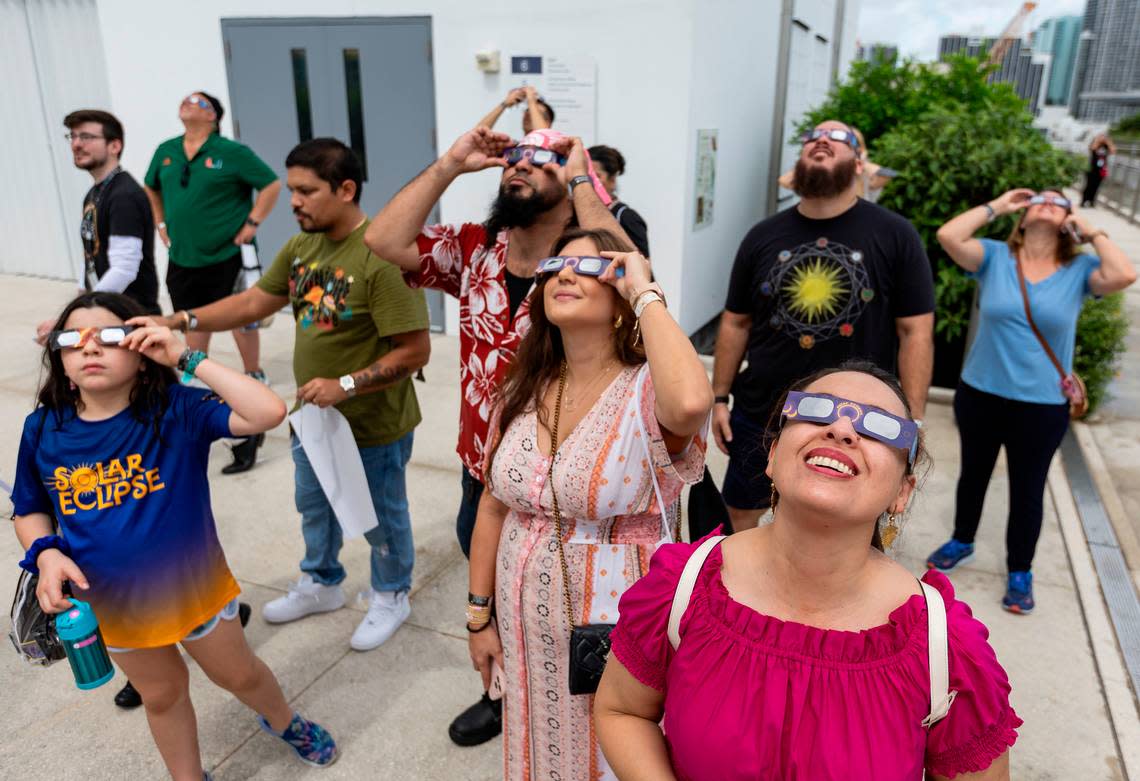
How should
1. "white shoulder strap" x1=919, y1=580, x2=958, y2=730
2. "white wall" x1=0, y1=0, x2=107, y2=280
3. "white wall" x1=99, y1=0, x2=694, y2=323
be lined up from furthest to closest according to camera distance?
"white wall" x1=0, y1=0, x2=107, y2=280
"white wall" x1=99, y1=0, x2=694, y2=323
"white shoulder strap" x1=919, y1=580, x2=958, y2=730

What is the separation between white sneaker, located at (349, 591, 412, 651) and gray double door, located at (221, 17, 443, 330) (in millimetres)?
4777

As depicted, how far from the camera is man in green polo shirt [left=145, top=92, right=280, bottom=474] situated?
5.78 meters

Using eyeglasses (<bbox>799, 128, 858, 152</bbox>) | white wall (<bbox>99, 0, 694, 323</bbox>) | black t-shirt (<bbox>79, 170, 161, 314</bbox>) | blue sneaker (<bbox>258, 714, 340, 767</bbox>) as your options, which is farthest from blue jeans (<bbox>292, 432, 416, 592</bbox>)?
white wall (<bbox>99, 0, 694, 323</bbox>)

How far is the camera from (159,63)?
843 cm

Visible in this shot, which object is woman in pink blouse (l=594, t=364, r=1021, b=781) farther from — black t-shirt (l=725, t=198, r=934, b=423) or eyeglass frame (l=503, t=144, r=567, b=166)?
black t-shirt (l=725, t=198, r=934, b=423)

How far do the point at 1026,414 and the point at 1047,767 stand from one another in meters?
1.49

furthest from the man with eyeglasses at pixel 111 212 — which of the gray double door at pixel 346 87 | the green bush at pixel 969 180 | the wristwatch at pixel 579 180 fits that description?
the green bush at pixel 969 180

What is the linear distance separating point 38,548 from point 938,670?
7.16 feet

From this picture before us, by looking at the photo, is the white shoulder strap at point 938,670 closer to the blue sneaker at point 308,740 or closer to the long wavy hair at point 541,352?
the long wavy hair at point 541,352

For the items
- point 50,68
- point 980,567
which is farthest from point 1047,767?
point 50,68

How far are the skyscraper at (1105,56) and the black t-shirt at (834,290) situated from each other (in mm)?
186879

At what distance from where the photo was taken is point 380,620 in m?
3.57

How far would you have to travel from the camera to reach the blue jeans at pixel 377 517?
3.41 meters

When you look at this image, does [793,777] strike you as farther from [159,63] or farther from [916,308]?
[159,63]
